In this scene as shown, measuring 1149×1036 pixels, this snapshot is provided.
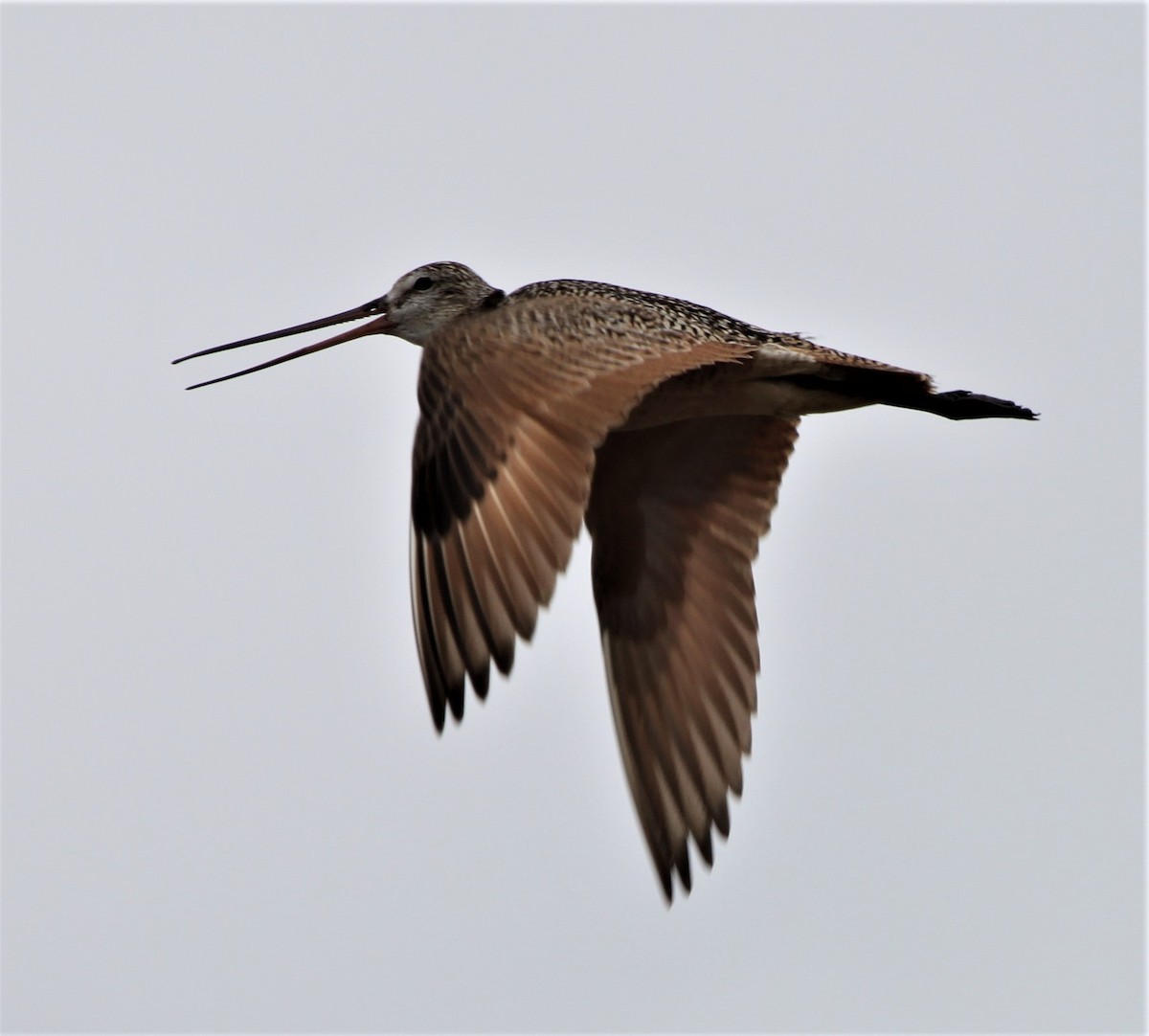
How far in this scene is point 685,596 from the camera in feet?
34.6

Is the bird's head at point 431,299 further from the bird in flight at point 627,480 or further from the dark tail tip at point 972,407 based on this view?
the dark tail tip at point 972,407

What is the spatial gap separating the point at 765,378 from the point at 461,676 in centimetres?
225

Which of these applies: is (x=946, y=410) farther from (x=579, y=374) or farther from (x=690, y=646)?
(x=579, y=374)

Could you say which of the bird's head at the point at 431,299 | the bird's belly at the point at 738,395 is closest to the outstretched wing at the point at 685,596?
the bird's belly at the point at 738,395

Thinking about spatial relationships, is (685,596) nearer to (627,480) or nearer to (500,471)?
(627,480)

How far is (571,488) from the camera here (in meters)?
8.35

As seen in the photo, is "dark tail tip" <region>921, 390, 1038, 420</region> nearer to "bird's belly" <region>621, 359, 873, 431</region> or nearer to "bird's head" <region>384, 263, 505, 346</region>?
"bird's belly" <region>621, 359, 873, 431</region>

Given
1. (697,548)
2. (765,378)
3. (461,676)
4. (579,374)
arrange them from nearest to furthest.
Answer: (461,676), (579,374), (765,378), (697,548)

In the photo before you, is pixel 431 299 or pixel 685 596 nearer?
pixel 685 596

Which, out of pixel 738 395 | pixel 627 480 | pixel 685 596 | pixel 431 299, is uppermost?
pixel 431 299

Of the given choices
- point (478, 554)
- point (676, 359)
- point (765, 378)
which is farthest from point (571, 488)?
point (765, 378)

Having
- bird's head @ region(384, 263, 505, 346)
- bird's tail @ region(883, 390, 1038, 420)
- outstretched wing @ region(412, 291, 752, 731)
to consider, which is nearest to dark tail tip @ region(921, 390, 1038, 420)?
bird's tail @ region(883, 390, 1038, 420)

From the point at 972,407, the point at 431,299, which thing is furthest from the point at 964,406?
the point at 431,299

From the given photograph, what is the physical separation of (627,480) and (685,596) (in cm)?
60
